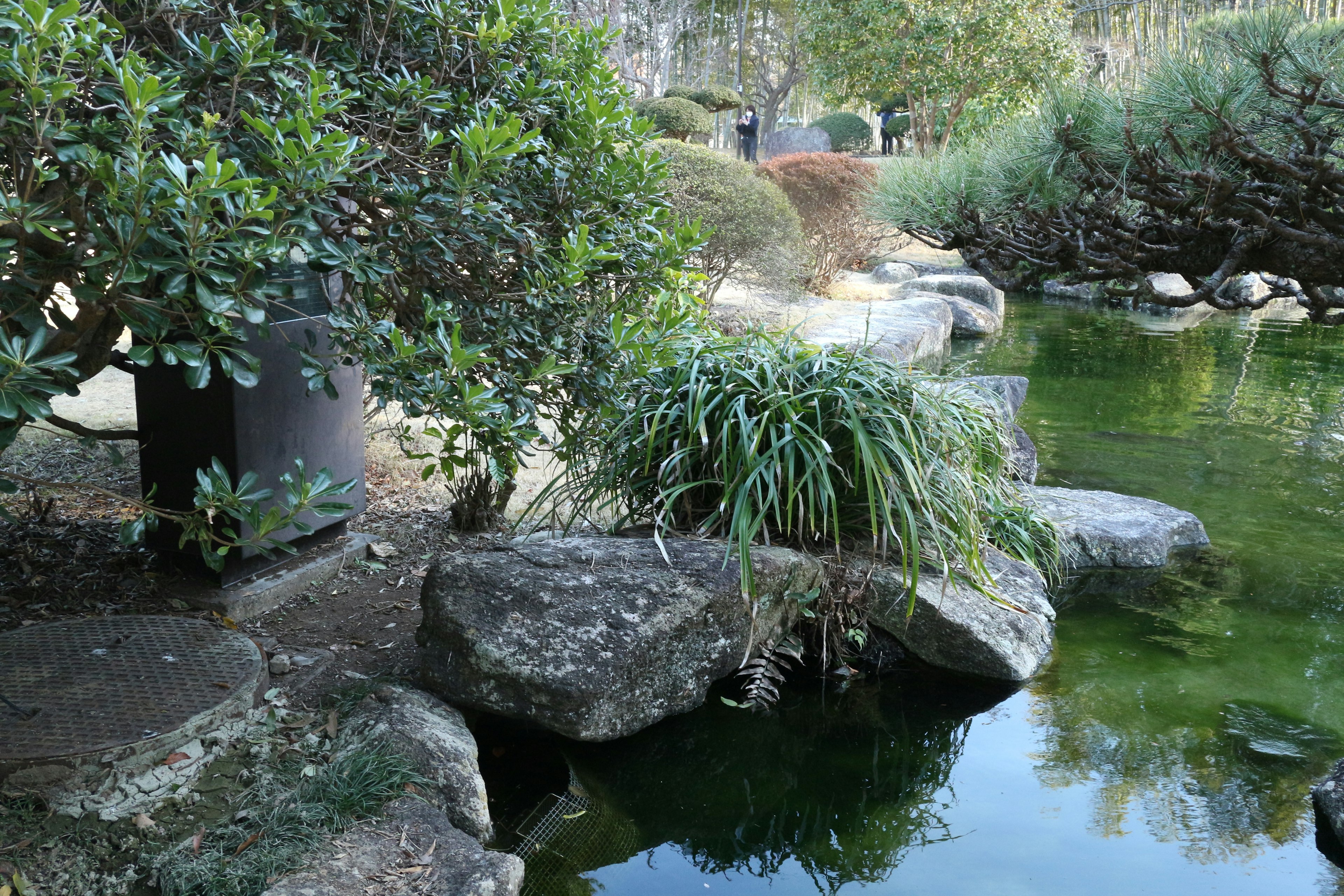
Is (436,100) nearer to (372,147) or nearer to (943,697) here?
(372,147)

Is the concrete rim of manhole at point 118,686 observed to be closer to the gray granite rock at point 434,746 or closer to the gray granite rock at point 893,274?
the gray granite rock at point 434,746

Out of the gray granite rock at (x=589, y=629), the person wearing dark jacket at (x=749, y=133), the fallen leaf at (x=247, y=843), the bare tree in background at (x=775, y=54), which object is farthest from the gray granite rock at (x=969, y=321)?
the bare tree in background at (x=775, y=54)

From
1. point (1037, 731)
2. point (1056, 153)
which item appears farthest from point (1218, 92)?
point (1037, 731)

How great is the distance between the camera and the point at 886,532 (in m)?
3.88

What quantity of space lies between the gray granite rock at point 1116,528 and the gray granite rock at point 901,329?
244 cm

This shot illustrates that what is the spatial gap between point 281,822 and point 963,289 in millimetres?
13221

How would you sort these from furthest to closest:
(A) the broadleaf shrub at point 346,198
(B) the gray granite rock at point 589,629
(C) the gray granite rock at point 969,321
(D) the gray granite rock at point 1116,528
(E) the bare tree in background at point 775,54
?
(E) the bare tree in background at point 775,54, (C) the gray granite rock at point 969,321, (D) the gray granite rock at point 1116,528, (B) the gray granite rock at point 589,629, (A) the broadleaf shrub at point 346,198

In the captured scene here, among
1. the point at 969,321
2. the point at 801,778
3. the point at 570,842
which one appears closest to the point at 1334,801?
the point at 801,778

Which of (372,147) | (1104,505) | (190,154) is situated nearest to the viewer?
(190,154)

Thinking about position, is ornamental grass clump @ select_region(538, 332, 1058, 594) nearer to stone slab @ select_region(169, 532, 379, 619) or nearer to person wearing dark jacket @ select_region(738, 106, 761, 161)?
stone slab @ select_region(169, 532, 379, 619)

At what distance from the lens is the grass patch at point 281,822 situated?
7.20ft

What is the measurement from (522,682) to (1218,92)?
2747mm

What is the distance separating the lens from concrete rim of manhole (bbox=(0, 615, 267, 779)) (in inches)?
95.4

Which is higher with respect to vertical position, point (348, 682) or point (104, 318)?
point (104, 318)
